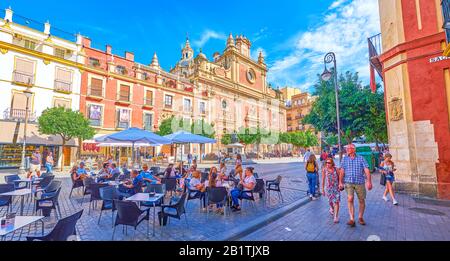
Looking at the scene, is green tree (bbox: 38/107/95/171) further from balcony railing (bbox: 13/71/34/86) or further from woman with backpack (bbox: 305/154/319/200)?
woman with backpack (bbox: 305/154/319/200)

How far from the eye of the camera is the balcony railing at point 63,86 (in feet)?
67.0

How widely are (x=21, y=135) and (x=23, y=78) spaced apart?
5.08 m

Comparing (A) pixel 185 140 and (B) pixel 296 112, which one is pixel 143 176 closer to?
(A) pixel 185 140

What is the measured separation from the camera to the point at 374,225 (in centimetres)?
471

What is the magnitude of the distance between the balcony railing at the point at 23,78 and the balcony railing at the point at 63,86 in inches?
70.9

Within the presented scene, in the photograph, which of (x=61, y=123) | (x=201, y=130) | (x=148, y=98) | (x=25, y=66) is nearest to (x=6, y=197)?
(x=61, y=123)

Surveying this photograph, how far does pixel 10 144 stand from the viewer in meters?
17.2

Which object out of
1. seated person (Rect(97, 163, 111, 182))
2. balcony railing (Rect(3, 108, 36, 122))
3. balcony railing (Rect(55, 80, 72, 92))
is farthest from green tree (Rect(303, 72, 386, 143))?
balcony railing (Rect(3, 108, 36, 122))

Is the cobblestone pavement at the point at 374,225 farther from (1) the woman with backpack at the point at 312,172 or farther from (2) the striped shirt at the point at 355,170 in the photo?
(1) the woman with backpack at the point at 312,172

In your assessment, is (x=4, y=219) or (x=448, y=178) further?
(x=448, y=178)

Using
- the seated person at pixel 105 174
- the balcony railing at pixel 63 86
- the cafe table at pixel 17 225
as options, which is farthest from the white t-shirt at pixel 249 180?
the balcony railing at pixel 63 86
